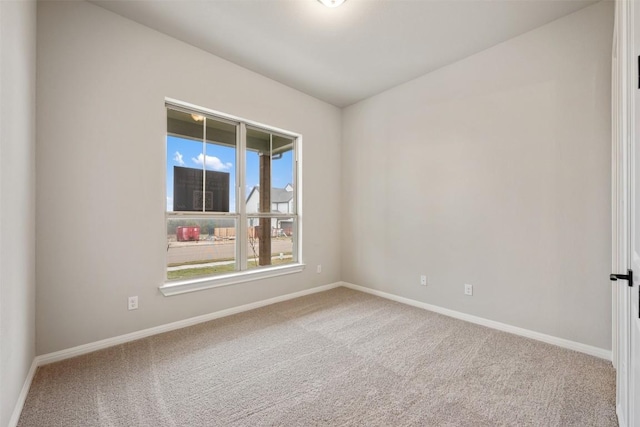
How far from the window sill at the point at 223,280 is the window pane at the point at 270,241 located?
0.17 metres

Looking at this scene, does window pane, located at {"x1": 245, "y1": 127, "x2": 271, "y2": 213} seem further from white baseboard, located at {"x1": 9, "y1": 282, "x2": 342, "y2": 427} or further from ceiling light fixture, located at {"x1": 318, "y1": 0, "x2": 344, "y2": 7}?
ceiling light fixture, located at {"x1": 318, "y1": 0, "x2": 344, "y2": 7}

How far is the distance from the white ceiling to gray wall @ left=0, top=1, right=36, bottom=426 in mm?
988

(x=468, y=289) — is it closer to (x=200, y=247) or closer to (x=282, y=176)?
(x=282, y=176)

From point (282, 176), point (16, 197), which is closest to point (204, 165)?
point (282, 176)

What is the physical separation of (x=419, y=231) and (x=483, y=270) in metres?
0.82

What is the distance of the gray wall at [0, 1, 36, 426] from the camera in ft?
4.47

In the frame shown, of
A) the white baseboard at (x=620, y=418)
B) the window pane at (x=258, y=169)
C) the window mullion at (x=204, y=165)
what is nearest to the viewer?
the white baseboard at (x=620, y=418)

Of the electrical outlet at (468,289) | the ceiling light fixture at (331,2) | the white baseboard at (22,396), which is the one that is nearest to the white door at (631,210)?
Answer: the electrical outlet at (468,289)

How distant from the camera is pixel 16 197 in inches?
62.9

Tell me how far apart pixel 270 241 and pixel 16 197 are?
2.51 m

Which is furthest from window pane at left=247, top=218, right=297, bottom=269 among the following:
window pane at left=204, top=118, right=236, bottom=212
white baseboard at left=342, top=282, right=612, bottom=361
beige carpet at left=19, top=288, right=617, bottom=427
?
white baseboard at left=342, top=282, right=612, bottom=361

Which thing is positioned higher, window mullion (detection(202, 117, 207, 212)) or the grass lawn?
window mullion (detection(202, 117, 207, 212))

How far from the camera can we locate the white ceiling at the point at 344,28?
232cm

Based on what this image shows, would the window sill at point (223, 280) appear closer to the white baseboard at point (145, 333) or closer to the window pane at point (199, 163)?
the white baseboard at point (145, 333)
